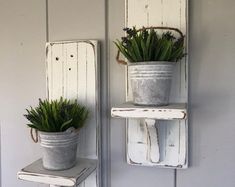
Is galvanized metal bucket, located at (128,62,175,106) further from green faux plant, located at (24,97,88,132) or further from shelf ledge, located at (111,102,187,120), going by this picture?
green faux plant, located at (24,97,88,132)

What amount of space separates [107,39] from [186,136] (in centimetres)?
33

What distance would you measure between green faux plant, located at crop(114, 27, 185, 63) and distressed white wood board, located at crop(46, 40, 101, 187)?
0.14m

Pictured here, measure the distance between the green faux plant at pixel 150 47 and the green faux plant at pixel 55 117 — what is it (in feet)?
0.65

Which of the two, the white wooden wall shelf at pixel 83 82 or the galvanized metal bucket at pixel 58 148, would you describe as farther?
the white wooden wall shelf at pixel 83 82

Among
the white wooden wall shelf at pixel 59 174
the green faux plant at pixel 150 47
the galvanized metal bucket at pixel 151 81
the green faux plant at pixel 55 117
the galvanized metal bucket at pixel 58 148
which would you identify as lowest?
the white wooden wall shelf at pixel 59 174

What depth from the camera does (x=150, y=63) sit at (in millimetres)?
631

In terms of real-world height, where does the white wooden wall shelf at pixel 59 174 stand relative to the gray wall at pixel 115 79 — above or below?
below

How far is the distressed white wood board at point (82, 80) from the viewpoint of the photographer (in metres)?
0.78

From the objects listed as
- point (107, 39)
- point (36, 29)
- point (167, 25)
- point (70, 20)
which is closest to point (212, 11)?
point (167, 25)

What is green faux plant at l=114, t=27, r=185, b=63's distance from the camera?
0.64 meters

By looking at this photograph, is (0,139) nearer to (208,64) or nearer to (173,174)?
(173,174)

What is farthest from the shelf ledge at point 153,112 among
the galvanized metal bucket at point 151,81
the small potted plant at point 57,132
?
the small potted plant at point 57,132

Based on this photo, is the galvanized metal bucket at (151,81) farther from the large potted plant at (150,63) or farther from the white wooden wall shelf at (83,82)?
the white wooden wall shelf at (83,82)

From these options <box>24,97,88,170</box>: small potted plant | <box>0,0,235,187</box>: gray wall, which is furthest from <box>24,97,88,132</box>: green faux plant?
<box>0,0,235,187</box>: gray wall
